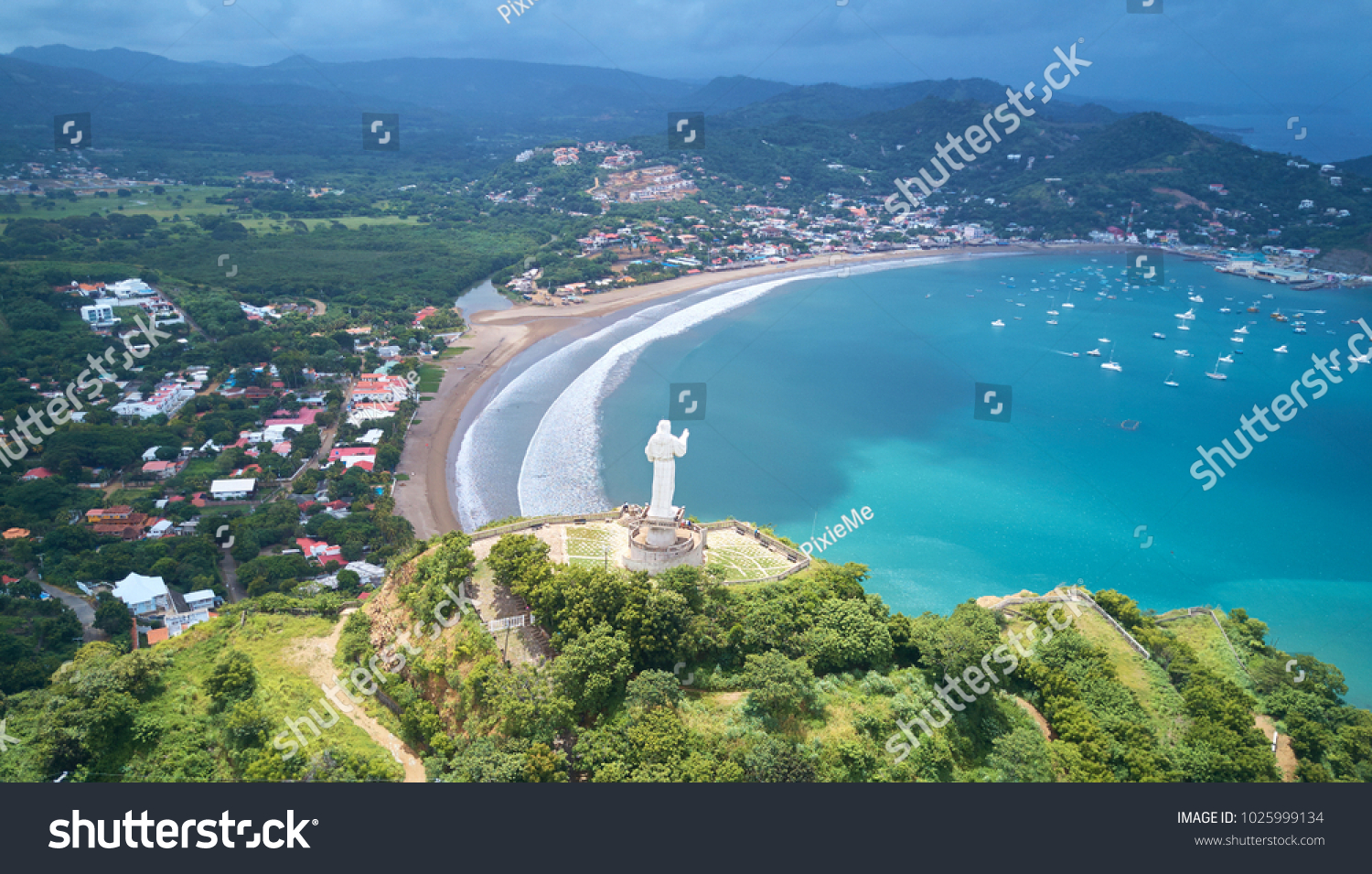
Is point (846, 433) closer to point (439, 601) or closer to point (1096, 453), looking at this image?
point (1096, 453)

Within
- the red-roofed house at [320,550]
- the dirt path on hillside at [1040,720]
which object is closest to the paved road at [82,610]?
the red-roofed house at [320,550]

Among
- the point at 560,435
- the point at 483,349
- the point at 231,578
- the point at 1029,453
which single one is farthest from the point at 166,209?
the point at 1029,453

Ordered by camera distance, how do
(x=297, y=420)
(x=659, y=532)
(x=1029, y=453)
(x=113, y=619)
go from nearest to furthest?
1. (x=659, y=532)
2. (x=113, y=619)
3. (x=297, y=420)
4. (x=1029, y=453)

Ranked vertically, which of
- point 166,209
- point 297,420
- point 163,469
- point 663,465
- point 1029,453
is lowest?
point 1029,453

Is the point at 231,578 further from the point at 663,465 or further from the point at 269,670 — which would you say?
the point at 663,465

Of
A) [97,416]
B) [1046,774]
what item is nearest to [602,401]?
[97,416]
